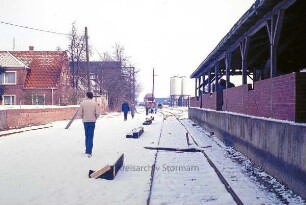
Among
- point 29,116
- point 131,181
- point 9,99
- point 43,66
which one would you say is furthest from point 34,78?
point 131,181

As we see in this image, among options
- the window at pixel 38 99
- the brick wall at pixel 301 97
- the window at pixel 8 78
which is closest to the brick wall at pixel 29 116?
the window at pixel 38 99

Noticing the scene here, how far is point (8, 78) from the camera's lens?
40.3 meters

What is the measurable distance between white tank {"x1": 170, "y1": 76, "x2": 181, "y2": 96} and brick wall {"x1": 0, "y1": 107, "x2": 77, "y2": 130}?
196 feet

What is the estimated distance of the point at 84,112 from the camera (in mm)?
10289

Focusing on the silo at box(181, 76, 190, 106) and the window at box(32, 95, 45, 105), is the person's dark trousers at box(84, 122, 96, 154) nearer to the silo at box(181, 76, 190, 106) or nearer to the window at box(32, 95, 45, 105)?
the window at box(32, 95, 45, 105)

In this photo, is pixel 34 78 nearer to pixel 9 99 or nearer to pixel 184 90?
pixel 9 99

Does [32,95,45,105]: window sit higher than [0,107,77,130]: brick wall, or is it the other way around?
[32,95,45,105]: window

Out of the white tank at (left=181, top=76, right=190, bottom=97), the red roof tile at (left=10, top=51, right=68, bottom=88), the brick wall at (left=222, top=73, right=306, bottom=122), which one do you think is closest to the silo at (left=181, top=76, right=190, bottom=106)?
the white tank at (left=181, top=76, right=190, bottom=97)

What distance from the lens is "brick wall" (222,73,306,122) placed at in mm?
6633

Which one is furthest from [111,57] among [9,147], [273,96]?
[273,96]

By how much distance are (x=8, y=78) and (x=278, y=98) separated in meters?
37.1

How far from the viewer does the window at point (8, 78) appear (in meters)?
40.2

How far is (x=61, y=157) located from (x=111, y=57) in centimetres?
5983

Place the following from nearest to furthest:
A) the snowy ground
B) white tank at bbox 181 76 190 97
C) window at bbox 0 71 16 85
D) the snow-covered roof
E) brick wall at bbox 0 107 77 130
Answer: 1. the snowy ground
2. brick wall at bbox 0 107 77 130
3. the snow-covered roof
4. window at bbox 0 71 16 85
5. white tank at bbox 181 76 190 97
